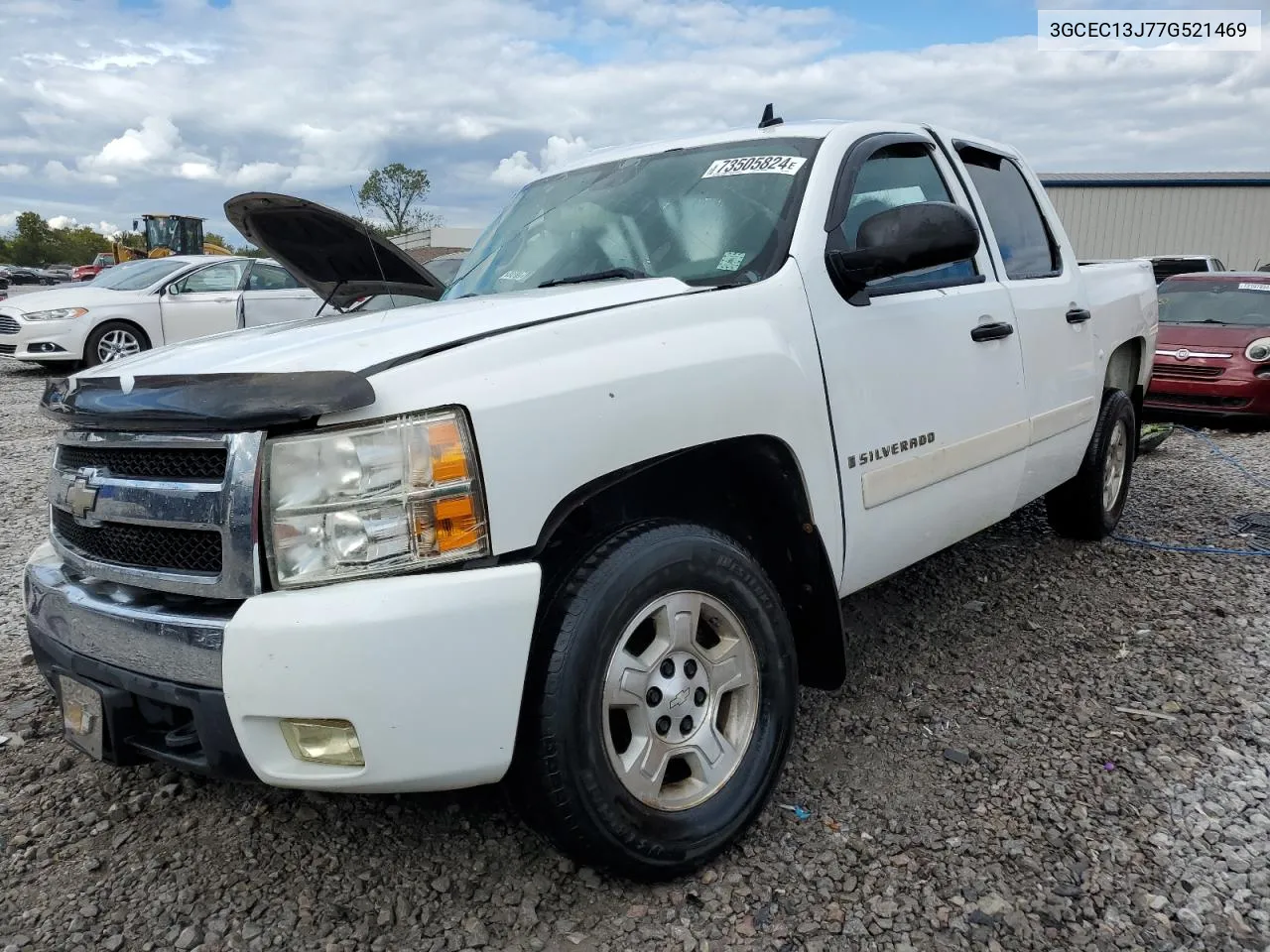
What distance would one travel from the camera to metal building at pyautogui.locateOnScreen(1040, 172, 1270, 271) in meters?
31.5

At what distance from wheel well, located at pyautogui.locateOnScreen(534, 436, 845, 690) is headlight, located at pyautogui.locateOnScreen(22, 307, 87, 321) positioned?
11.3m

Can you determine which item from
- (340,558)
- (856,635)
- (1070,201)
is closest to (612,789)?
(340,558)

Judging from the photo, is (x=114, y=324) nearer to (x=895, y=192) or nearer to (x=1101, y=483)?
(x=895, y=192)

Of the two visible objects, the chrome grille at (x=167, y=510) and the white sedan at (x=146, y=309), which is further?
the white sedan at (x=146, y=309)

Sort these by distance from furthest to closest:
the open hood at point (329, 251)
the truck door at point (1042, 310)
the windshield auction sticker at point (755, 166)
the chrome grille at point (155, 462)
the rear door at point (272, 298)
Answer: the rear door at point (272, 298) → the truck door at point (1042, 310) → the open hood at point (329, 251) → the windshield auction sticker at point (755, 166) → the chrome grille at point (155, 462)

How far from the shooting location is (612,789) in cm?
207

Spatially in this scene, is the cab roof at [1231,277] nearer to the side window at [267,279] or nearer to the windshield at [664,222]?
the windshield at [664,222]

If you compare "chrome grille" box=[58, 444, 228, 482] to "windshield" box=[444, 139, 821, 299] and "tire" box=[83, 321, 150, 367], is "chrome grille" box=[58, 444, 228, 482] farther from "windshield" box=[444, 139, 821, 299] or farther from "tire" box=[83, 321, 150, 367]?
"tire" box=[83, 321, 150, 367]

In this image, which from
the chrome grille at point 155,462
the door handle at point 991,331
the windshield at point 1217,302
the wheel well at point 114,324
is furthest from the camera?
the wheel well at point 114,324

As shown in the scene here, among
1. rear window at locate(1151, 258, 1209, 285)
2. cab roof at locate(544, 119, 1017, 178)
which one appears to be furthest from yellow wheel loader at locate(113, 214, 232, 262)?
cab roof at locate(544, 119, 1017, 178)

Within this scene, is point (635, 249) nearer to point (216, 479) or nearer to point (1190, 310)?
point (216, 479)

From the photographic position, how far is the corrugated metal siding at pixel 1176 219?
104ft

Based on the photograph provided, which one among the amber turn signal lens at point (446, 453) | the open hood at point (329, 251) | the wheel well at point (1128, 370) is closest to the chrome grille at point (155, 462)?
the amber turn signal lens at point (446, 453)

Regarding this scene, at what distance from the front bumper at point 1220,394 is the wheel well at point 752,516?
8026mm
